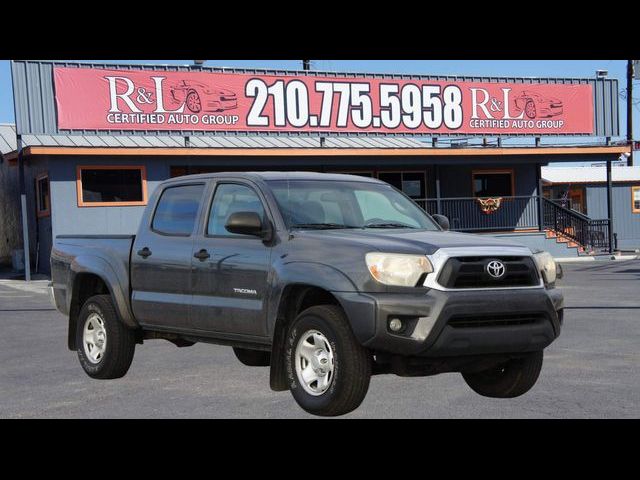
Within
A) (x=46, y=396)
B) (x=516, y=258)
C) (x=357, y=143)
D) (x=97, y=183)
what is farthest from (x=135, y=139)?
(x=516, y=258)

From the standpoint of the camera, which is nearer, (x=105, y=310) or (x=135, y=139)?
(x=105, y=310)

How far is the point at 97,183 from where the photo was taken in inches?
1044

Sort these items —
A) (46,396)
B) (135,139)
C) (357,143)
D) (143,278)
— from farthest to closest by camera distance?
(357,143) → (135,139) → (143,278) → (46,396)

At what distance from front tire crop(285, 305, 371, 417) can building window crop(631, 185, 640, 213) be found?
1489 inches

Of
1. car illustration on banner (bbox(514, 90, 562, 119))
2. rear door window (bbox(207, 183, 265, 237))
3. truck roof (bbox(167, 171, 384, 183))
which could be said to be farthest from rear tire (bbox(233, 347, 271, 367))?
car illustration on banner (bbox(514, 90, 562, 119))

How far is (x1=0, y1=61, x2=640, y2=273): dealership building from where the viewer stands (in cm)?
2588

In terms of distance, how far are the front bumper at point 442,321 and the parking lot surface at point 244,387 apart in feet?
2.23

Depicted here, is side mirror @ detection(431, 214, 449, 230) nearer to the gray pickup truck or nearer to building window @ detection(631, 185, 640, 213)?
the gray pickup truck

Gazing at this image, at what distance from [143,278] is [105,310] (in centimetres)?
60

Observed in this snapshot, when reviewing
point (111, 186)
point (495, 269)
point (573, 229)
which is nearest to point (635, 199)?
point (573, 229)

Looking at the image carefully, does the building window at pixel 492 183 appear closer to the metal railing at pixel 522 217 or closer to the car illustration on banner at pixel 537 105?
the metal railing at pixel 522 217

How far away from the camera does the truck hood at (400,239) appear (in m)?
6.61

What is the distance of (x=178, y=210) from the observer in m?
8.69

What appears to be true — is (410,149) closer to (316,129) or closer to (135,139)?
(316,129)
